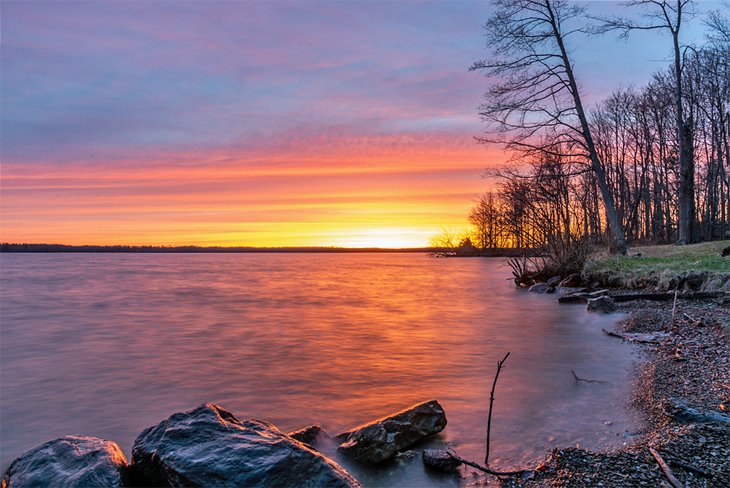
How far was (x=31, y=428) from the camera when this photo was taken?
6168 mm

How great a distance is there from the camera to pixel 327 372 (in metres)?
8.62

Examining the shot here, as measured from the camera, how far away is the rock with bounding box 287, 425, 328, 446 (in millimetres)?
4992

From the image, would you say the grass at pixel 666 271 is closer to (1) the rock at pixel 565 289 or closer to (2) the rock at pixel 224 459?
(1) the rock at pixel 565 289

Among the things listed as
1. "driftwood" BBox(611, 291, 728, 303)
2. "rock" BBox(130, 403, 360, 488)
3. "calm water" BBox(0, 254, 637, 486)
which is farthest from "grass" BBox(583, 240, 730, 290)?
"rock" BBox(130, 403, 360, 488)

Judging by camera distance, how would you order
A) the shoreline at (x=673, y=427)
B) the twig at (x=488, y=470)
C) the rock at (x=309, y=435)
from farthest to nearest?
the rock at (x=309, y=435) → the twig at (x=488, y=470) → the shoreline at (x=673, y=427)

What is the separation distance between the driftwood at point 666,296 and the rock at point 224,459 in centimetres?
1145

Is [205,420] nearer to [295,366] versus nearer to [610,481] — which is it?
[610,481]

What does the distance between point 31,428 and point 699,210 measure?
49.6 meters

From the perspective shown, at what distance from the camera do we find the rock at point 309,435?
16.4 feet

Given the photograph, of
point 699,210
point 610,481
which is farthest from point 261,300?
point 699,210

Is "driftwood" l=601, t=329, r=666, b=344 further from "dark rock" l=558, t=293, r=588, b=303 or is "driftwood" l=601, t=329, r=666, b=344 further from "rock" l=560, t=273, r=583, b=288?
"rock" l=560, t=273, r=583, b=288

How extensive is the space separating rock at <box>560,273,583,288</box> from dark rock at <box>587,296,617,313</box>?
590cm

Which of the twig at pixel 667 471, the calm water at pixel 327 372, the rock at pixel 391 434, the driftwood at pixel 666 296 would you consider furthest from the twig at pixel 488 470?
the driftwood at pixel 666 296

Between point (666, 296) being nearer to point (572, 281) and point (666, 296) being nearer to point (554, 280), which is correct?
point (572, 281)
